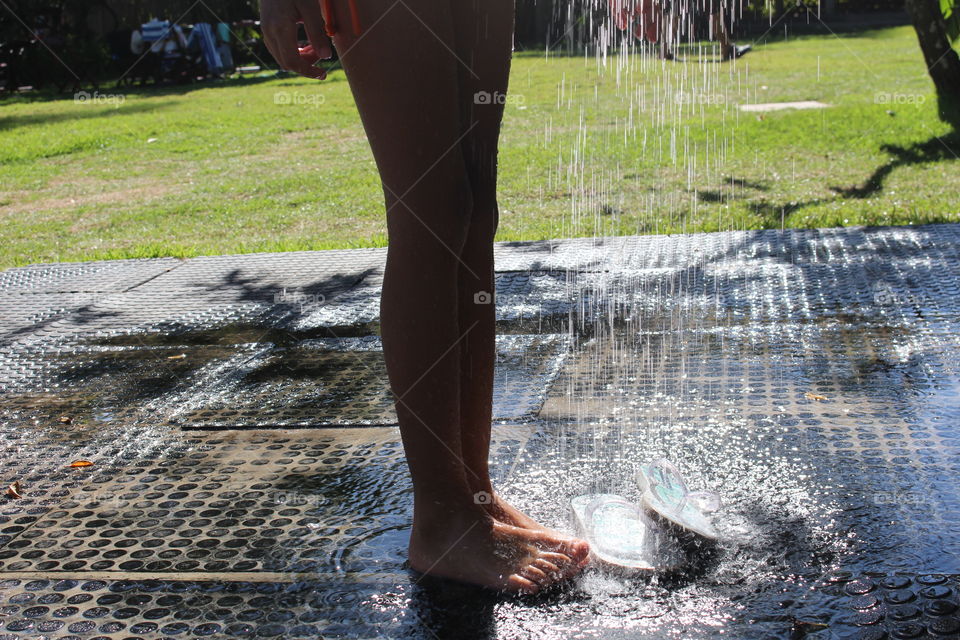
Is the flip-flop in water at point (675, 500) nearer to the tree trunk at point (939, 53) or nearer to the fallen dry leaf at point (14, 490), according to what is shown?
the fallen dry leaf at point (14, 490)

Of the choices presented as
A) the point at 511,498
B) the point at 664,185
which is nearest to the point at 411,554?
the point at 511,498

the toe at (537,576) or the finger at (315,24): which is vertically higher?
the finger at (315,24)

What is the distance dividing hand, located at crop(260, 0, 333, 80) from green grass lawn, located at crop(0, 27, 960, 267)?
3667 mm

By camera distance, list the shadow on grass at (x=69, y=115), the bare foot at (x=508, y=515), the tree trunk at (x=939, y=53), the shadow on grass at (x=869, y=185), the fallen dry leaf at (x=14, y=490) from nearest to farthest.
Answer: the bare foot at (x=508, y=515) < the fallen dry leaf at (x=14, y=490) < the shadow on grass at (x=869, y=185) < the tree trunk at (x=939, y=53) < the shadow on grass at (x=69, y=115)

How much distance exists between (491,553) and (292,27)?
904 millimetres

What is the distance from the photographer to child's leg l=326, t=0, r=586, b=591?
1524 millimetres

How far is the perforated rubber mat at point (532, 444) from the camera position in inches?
61.3

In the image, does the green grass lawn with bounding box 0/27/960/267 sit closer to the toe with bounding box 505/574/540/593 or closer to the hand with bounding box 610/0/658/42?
the hand with bounding box 610/0/658/42

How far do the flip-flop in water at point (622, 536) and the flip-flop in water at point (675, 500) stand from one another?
3cm

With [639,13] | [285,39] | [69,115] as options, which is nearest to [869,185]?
[639,13]

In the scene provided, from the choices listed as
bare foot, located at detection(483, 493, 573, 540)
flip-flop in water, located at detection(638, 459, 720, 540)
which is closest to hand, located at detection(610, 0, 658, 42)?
flip-flop in water, located at detection(638, 459, 720, 540)

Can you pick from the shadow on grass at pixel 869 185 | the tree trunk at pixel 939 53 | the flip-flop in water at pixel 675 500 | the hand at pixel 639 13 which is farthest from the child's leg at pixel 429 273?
the tree trunk at pixel 939 53

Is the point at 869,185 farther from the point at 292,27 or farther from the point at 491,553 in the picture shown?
the point at 292,27

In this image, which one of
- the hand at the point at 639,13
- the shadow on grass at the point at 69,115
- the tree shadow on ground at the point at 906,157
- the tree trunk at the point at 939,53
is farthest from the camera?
the shadow on grass at the point at 69,115
